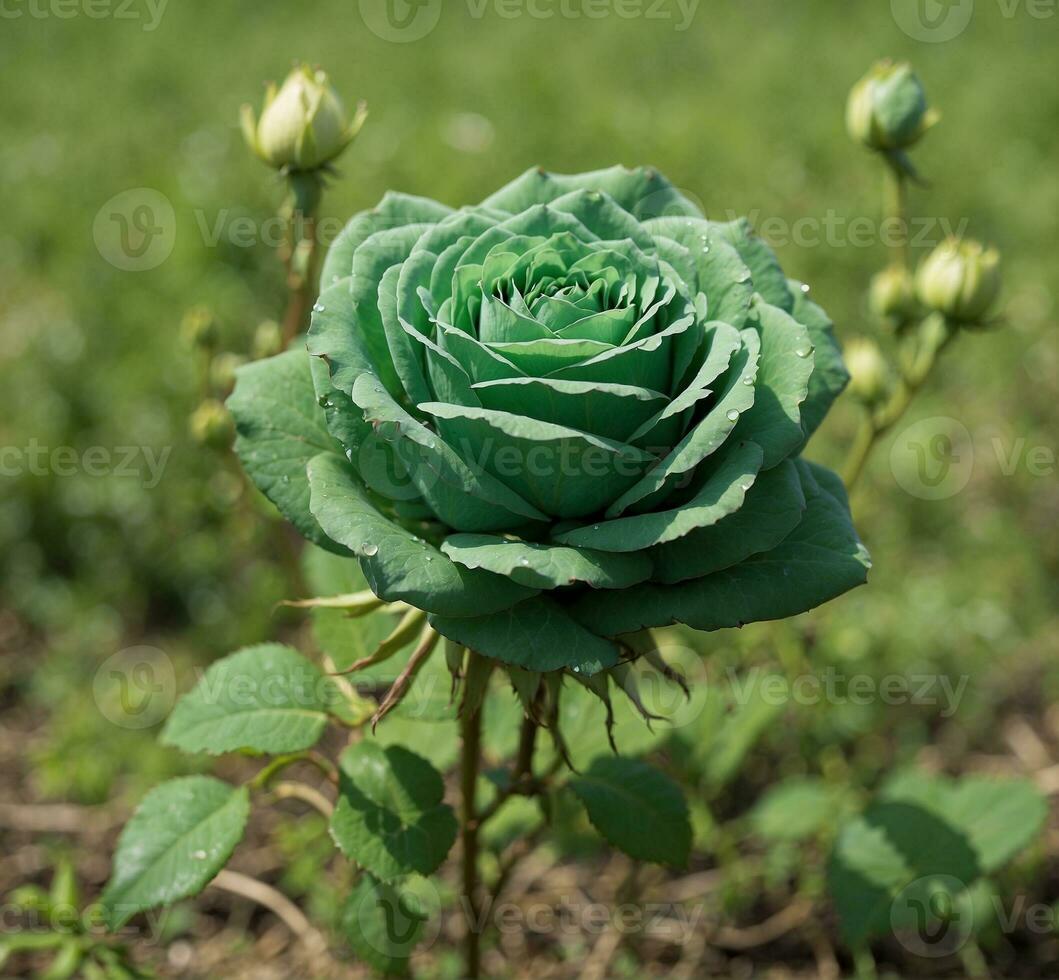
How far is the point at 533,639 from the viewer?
933mm

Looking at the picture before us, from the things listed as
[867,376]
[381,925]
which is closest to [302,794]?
[381,925]

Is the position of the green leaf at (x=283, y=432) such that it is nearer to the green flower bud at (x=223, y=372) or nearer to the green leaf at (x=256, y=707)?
the green leaf at (x=256, y=707)

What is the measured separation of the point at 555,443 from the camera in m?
0.94

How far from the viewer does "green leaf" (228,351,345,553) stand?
1.06 meters

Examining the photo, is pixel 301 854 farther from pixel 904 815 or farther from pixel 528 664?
pixel 528 664

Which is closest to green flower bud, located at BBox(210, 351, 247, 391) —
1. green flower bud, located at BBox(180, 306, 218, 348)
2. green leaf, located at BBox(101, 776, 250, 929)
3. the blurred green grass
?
green flower bud, located at BBox(180, 306, 218, 348)

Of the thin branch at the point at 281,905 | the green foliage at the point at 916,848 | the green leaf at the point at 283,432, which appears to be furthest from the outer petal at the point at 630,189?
the thin branch at the point at 281,905

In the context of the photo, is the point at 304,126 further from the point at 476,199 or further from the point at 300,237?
the point at 476,199

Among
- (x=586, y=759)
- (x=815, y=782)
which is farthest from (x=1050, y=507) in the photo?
(x=586, y=759)

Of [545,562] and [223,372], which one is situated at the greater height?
[545,562]

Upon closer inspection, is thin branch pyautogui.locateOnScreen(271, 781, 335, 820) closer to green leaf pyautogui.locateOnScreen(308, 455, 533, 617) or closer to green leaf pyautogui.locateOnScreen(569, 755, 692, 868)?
green leaf pyautogui.locateOnScreen(569, 755, 692, 868)

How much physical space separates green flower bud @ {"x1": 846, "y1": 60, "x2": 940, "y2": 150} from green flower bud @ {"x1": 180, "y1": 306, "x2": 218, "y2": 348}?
3.65 feet

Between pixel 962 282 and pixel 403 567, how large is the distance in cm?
105

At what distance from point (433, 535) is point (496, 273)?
Result: 0.27 m
